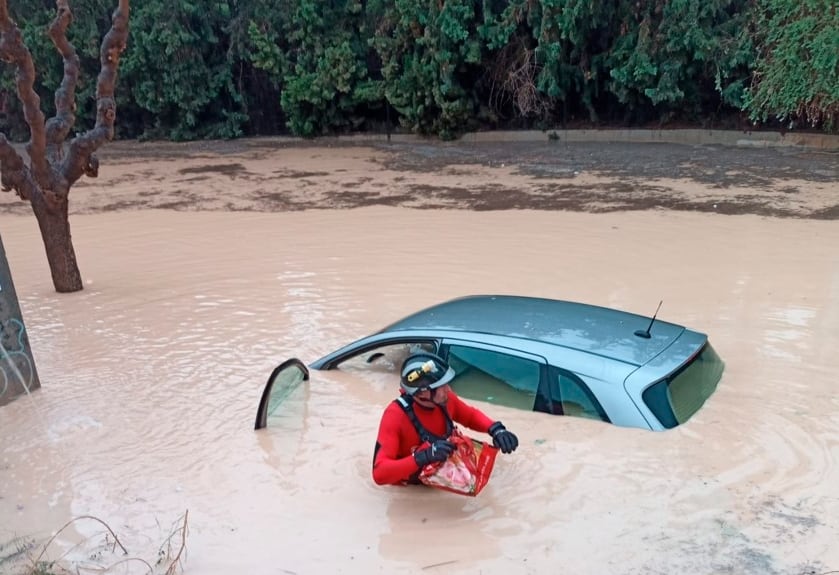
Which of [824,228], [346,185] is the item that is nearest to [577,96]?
[346,185]

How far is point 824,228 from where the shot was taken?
11.4m

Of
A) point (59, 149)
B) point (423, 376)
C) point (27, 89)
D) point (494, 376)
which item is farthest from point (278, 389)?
point (59, 149)

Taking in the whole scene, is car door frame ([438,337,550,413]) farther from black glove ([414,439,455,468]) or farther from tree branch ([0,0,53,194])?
tree branch ([0,0,53,194])

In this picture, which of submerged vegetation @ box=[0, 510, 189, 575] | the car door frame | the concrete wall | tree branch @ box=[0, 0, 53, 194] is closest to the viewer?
submerged vegetation @ box=[0, 510, 189, 575]

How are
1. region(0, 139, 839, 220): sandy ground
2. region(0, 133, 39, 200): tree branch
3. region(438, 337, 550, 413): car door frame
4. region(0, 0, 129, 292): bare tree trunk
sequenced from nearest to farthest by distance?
region(438, 337, 550, 413): car door frame < region(0, 133, 39, 200): tree branch < region(0, 0, 129, 292): bare tree trunk < region(0, 139, 839, 220): sandy ground

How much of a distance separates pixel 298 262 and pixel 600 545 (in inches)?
298

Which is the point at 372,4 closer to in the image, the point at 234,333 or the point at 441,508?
the point at 234,333

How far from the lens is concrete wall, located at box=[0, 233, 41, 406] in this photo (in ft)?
23.0

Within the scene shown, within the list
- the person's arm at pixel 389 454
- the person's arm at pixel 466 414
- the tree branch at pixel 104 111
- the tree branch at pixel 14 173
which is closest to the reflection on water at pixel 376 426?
the person's arm at pixel 389 454

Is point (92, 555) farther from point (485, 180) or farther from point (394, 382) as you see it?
point (485, 180)

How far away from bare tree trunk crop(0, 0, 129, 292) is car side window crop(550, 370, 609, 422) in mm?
7238

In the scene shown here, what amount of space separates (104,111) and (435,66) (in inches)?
533

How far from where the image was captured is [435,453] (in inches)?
176

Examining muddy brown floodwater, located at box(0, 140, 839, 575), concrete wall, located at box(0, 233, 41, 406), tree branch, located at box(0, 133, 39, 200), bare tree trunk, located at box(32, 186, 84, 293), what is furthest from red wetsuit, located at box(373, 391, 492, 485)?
bare tree trunk, located at box(32, 186, 84, 293)
